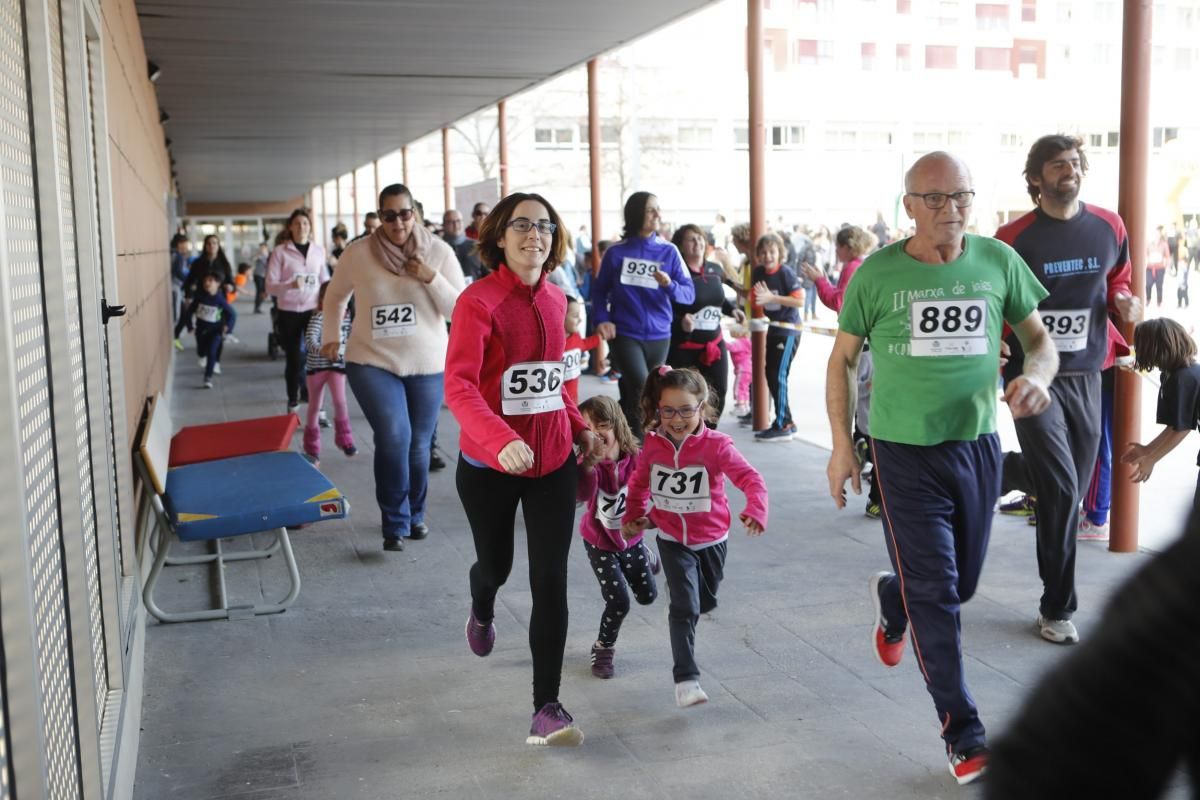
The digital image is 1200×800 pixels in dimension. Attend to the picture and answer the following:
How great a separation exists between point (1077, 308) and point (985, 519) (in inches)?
66.7

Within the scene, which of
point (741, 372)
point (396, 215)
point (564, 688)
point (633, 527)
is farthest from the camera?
point (741, 372)

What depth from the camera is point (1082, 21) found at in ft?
168

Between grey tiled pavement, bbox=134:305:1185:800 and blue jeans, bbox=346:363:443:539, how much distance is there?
0.83ft

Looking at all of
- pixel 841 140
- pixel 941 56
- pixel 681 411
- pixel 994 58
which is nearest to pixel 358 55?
pixel 681 411

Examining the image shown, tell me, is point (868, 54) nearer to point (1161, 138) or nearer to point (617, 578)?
point (1161, 138)

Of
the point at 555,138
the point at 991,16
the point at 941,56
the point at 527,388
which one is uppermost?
the point at 991,16

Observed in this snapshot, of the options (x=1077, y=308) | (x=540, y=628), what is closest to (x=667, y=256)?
(x=1077, y=308)

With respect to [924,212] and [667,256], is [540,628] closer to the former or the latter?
[924,212]

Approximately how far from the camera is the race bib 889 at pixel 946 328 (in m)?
3.71

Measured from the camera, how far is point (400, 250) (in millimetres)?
6461

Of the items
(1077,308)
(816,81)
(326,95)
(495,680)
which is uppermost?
(816,81)

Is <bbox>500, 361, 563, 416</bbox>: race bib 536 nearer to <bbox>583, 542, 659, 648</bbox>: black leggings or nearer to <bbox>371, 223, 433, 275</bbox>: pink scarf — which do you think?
<bbox>583, 542, 659, 648</bbox>: black leggings

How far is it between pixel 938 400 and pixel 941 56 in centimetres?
5175

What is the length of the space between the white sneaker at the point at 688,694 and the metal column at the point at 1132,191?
259 centimetres
